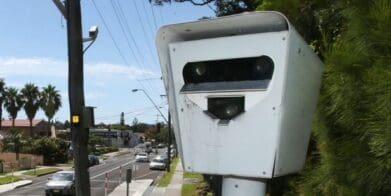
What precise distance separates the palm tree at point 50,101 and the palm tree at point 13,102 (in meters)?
4.70

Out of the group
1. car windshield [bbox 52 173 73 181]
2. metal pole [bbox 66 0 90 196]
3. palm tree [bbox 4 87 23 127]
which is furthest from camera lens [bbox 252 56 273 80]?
palm tree [bbox 4 87 23 127]

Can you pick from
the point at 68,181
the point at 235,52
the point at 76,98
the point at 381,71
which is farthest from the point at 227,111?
the point at 68,181

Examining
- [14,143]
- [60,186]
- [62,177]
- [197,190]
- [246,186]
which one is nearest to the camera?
[246,186]

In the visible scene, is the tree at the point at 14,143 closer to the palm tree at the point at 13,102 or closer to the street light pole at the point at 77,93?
the palm tree at the point at 13,102

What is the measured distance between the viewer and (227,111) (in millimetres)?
2043

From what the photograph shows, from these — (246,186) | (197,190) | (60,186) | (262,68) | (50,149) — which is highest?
(262,68)

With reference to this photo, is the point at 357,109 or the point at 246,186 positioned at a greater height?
the point at 357,109

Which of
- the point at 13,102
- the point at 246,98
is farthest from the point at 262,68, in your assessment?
the point at 13,102

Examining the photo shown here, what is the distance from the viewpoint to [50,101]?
90250mm

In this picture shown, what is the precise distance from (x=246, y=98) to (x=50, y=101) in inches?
3592

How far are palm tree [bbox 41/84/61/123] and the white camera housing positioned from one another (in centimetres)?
8922

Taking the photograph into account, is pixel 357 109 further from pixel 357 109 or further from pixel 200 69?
pixel 200 69

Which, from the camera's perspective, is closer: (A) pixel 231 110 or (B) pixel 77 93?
(A) pixel 231 110

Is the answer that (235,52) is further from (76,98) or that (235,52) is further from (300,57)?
(76,98)
